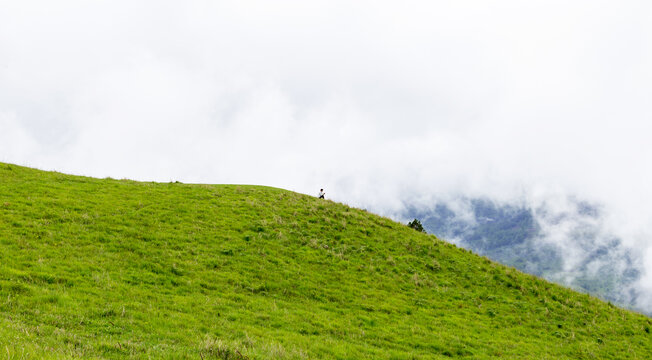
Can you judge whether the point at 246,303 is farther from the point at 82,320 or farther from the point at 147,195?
the point at 147,195

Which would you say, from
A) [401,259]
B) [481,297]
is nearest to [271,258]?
[401,259]

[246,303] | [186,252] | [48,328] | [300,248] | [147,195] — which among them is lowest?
[48,328]

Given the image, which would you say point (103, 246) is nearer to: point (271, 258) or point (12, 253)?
point (12, 253)

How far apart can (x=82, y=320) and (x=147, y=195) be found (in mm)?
22513

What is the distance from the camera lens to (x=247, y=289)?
2023cm

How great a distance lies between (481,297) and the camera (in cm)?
2636

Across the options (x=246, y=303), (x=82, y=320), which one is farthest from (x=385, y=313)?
(x=82, y=320)

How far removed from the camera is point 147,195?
33.3 meters

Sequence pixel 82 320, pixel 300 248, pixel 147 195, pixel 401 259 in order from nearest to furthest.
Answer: pixel 82 320
pixel 300 248
pixel 401 259
pixel 147 195

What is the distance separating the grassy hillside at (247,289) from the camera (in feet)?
42.3

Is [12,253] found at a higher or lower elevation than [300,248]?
lower

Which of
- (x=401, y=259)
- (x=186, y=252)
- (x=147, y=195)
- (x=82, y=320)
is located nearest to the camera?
(x=82, y=320)

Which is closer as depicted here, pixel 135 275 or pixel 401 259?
pixel 135 275

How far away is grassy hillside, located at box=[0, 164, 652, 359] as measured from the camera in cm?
1289
